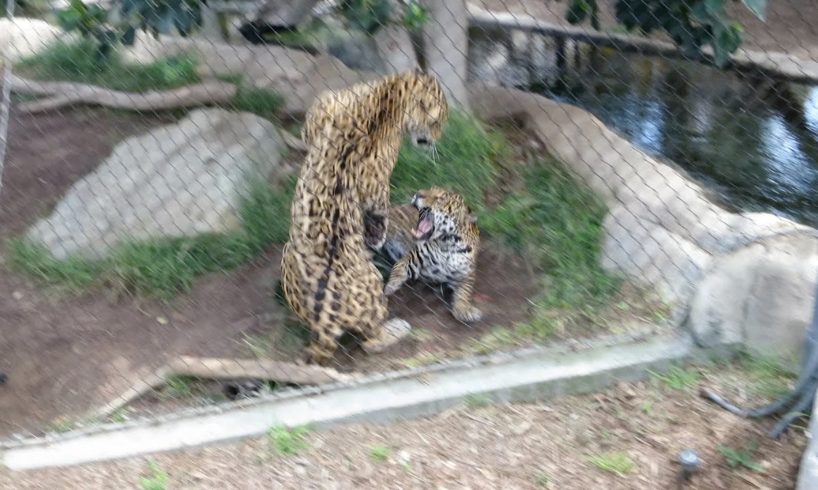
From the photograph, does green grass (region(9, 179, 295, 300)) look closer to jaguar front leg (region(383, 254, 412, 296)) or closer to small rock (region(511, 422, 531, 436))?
jaguar front leg (region(383, 254, 412, 296))

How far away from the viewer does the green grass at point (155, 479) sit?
9.52 ft

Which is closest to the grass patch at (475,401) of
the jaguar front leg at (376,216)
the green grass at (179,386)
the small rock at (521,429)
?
the small rock at (521,429)

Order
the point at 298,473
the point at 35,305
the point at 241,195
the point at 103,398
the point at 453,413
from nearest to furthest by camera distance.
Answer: the point at 298,473
the point at 453,413
the point at 103,398
the point at 35,305
the point at 241,195

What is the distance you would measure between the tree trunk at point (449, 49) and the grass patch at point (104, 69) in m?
1.94

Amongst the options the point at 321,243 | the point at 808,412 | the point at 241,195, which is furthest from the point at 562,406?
the point at 241,195

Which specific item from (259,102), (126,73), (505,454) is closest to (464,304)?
(505,454)

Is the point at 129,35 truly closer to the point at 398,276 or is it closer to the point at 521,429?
the point at 398,276

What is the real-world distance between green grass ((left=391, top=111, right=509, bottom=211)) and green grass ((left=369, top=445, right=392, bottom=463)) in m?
2.26

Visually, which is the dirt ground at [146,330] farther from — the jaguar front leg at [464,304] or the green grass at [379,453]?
the green grass at [379,453]

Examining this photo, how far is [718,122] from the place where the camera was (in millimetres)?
6512

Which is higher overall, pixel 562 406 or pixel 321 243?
pixel 321 243

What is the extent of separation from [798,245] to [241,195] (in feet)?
9.92

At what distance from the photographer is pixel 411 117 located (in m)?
4.73

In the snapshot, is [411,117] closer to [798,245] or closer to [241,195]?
[241,195]
